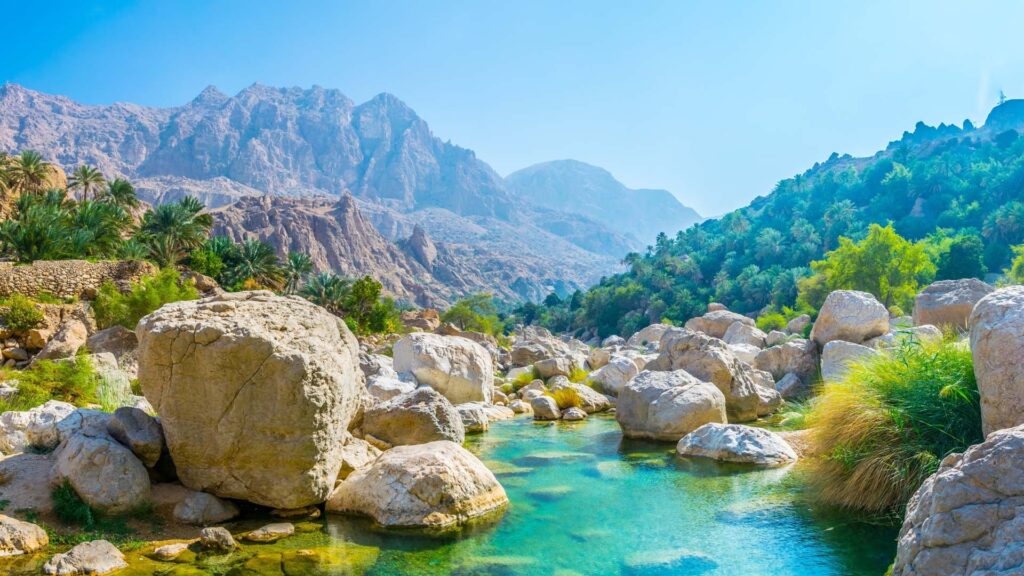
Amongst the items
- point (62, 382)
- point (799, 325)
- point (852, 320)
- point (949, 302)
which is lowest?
point (62, 382)

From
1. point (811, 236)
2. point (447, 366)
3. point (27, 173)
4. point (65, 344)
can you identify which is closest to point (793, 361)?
point (447, 366)

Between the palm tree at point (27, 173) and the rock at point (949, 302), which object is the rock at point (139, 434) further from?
the palm tree at point (27, 173)

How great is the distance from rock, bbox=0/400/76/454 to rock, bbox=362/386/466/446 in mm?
5353

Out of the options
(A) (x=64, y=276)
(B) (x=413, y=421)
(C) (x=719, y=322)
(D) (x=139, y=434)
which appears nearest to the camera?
(D) (x=139, y=434)

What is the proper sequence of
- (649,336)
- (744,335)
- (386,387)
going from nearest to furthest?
(386,387) → (744,335) → (649,336)

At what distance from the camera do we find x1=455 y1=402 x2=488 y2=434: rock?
17.1m

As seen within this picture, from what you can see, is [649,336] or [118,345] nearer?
[118,345]

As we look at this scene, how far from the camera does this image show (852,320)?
68.4 ft

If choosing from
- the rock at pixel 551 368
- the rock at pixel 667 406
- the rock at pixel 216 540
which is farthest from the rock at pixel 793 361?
the rock at pixel 216 540

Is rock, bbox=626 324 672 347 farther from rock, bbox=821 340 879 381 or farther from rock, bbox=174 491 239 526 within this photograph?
rock, bbox=174 491 239 526

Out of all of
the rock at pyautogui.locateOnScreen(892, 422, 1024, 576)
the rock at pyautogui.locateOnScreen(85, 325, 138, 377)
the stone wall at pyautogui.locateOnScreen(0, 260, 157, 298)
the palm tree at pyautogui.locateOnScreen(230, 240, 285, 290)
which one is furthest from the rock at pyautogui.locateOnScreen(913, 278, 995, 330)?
the palm tree at pyautogui.locateOnScreen(230, 240, 285, 290)

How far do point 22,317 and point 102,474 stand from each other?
66.0 feet

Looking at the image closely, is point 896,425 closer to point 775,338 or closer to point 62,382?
point 62,382

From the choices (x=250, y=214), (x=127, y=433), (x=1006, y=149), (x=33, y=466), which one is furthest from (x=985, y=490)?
(x=250, y=214)
